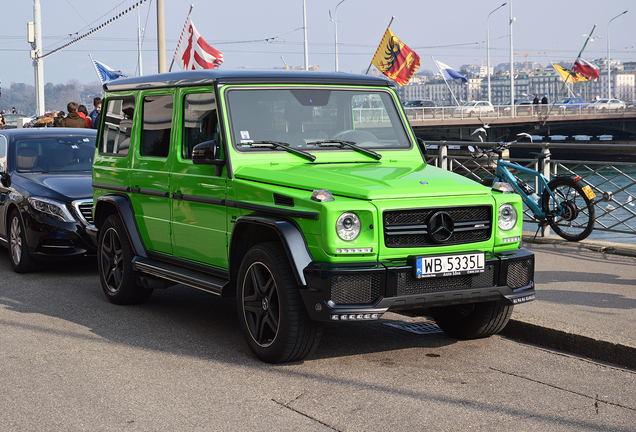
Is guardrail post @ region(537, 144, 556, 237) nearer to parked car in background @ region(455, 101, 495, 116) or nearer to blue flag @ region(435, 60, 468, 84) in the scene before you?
blue flag @ region(435, 60, 468, 84)

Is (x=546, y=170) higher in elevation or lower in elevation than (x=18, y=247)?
higher

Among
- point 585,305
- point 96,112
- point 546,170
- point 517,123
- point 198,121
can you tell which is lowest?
point 585,305

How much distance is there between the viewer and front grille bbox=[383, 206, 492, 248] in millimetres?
4840

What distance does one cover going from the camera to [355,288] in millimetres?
4684

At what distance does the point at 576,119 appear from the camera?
238 ft

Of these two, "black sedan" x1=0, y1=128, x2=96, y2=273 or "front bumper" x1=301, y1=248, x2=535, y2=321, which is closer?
"front bumper" x1=301, y1=248, x2=535, y2=321

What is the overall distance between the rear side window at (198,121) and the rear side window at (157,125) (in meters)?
0.25

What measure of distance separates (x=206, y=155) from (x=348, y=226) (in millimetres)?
1356

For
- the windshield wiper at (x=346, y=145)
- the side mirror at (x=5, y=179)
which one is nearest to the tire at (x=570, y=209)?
the windshield wiper at (x=346, y=145)

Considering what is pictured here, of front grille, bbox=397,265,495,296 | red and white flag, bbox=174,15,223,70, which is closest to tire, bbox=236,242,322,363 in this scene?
front grille, bbox=397,265,495,296

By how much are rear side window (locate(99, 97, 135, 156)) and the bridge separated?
47.8 m

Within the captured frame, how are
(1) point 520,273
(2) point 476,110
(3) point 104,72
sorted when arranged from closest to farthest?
(1) point 520,273
(3) point 104,72
(2) point 476,110

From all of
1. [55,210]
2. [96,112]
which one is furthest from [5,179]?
[96,112]

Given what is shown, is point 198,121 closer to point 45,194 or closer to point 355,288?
point 355,288
